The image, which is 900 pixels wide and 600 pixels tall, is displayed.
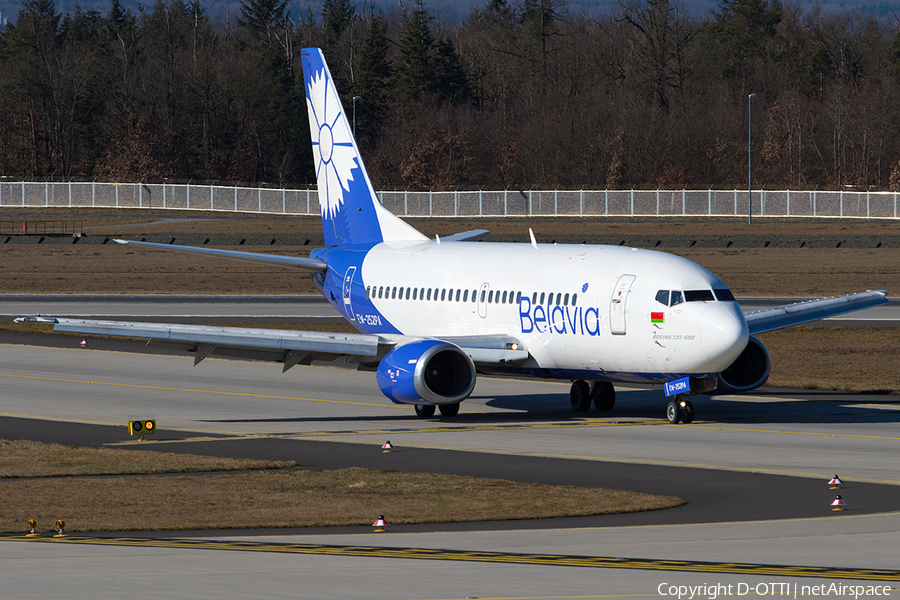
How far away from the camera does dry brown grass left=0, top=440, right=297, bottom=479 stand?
25062 mm

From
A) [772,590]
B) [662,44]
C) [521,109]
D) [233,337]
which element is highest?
[662,44]

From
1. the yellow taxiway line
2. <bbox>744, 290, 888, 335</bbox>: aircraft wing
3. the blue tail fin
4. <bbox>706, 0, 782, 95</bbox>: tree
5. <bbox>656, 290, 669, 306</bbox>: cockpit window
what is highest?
<bbox>706, 0, 782, 95</bbox>: tree

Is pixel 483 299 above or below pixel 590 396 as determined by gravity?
above

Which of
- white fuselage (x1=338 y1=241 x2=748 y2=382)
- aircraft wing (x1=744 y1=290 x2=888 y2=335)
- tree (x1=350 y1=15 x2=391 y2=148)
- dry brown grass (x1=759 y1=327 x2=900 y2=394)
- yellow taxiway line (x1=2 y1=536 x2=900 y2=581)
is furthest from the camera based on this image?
tree (x1=350 y1=15 x2=391 y2=148)

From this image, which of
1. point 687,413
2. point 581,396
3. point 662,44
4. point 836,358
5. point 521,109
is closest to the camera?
point 687,413

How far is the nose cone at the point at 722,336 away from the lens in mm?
29375

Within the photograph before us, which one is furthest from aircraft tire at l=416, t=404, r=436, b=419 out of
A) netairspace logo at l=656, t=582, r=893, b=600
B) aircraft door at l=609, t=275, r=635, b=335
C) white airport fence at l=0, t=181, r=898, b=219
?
white airport fence at l=0, t=181, r=898, b=219

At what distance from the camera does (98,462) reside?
26.1 m

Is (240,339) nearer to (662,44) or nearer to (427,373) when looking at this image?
(427,373)

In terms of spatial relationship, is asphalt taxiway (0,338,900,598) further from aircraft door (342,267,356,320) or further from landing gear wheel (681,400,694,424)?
aircraft door (342,267,356,320)

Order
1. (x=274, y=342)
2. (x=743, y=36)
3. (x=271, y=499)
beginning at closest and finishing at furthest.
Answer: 1. (x=271, y=499)
2. (x=274, y=342)
3. (x=743, y=36)

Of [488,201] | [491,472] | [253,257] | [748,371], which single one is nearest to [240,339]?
[253,257]

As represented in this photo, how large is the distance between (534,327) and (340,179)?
11.6m

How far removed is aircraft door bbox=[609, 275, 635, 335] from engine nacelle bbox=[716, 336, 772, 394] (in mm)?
3233
